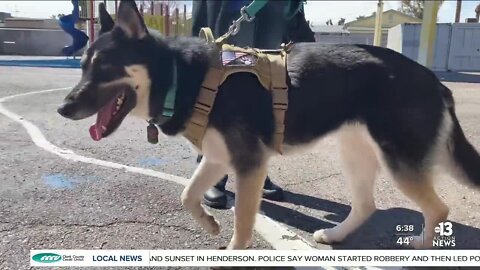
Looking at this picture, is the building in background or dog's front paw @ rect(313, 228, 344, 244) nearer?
dog's front paw @ rect(313, 228, 344, 244)

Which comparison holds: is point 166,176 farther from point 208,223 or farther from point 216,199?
point 208,223

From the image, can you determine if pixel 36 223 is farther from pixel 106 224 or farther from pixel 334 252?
pixel 334 252

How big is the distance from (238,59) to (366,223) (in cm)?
151

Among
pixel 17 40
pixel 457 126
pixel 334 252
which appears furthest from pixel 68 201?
pixel 17 40

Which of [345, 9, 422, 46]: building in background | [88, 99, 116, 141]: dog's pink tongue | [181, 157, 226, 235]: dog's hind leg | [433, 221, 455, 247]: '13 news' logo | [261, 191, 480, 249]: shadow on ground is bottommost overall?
[261, 191, 480, 249]: shadow on ground

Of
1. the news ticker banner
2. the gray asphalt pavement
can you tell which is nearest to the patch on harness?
the gray asphalt pavement

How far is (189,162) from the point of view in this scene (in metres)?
4.64

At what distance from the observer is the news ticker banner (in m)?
2.47

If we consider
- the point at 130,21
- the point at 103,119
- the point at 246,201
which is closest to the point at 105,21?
the point at 130,21

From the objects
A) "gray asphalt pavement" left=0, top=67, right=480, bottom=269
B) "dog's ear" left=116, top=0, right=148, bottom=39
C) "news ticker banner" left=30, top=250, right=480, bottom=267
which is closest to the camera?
"dog's ear" left=116, top=0, right=148, bottom=39

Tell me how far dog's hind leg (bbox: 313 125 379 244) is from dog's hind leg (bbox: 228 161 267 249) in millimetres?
629

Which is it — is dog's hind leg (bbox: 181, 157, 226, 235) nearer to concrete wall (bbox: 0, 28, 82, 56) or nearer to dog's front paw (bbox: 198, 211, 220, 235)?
dog's front paw (bbox: 198, 211, 220, 235)

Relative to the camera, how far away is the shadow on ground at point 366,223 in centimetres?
295

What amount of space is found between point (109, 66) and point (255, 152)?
904mm
